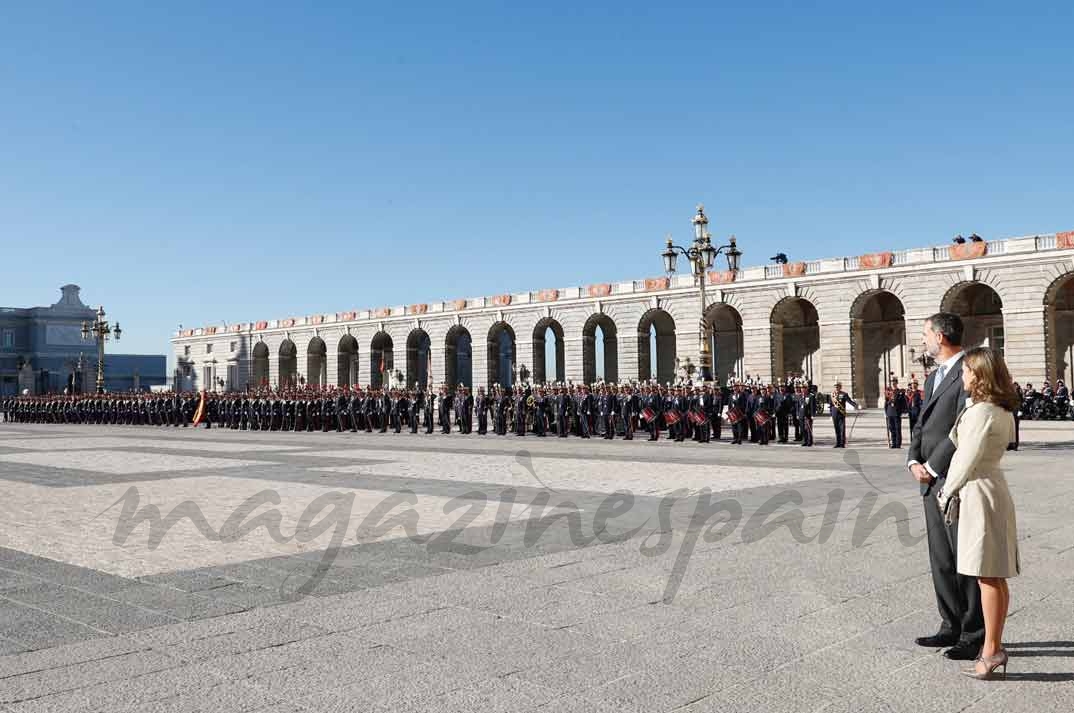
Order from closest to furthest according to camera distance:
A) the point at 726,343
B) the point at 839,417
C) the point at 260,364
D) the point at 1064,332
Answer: the point at 839,417 < the point at 1064,332 < the point at 726,343 < the point at 260,364

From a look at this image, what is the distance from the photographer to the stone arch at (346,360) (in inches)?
2960

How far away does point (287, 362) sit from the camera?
81.3 meters

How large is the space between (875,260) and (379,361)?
42833 mm

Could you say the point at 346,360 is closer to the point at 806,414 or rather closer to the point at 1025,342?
the point at 1025,342

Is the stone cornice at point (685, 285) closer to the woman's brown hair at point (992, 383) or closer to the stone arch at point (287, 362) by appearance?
the stone arch at point (287, 362)

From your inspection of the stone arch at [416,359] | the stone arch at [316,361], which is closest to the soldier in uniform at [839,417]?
the stone arch at [416,359]

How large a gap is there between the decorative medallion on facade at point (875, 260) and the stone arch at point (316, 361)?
156 ft

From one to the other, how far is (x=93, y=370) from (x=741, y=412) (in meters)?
107

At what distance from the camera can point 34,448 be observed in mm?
23109

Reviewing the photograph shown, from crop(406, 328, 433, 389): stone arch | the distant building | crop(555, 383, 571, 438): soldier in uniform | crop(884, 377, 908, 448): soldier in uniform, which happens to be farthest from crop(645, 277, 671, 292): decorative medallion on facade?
the distant building

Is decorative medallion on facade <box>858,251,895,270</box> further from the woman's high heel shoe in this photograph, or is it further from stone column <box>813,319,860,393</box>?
the woman's high heel shoe

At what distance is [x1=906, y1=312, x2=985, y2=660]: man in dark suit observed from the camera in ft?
14.6

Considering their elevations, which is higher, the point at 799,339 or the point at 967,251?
the point at 967,251

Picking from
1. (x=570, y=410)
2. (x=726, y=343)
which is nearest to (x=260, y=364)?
(x=726, y=343)
